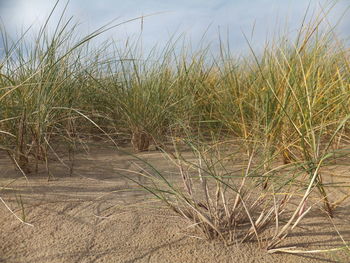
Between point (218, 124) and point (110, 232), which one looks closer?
point (110, 232)

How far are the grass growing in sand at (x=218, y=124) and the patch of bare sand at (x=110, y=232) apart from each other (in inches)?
2.0

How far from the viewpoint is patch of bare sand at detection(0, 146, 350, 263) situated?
1.03 m

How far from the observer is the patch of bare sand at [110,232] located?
103 centimetres

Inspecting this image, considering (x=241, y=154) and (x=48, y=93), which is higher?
(x=48, y=93)

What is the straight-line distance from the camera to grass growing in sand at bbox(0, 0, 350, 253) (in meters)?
1.12

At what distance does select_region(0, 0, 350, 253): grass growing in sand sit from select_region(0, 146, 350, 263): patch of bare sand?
51mm

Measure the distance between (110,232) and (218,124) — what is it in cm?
159

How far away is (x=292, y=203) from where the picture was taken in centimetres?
125

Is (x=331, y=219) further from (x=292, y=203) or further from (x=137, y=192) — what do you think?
(x=137, y=192)

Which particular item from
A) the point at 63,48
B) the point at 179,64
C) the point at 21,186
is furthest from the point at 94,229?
the point at 179,64

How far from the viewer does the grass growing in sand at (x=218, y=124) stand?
1125 millimetres

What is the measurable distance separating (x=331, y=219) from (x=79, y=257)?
0.81m

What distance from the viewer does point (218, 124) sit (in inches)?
102

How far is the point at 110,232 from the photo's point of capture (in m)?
1.14
